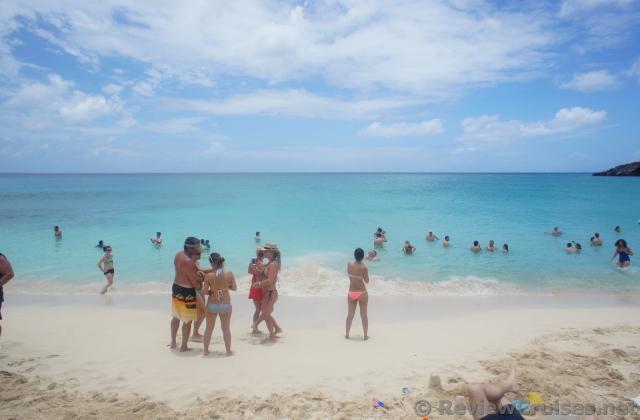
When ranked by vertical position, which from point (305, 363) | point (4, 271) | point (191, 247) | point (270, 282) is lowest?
point (305, 363)

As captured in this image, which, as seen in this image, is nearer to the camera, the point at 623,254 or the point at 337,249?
the point at 623,254

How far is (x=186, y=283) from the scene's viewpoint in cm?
597

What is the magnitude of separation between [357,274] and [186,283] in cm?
300

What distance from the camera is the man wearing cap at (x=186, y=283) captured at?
585cm

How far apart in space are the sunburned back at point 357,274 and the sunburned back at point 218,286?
2.26 meters

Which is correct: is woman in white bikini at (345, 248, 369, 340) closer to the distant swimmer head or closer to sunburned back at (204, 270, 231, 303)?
sunburned back at (204, 270, 231, 303)

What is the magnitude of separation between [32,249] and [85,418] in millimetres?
16379

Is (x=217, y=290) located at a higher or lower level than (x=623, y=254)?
higher

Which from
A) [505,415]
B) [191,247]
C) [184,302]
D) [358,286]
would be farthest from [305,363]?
[505,415]

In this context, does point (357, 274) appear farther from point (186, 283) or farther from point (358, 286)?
point (186, 283)

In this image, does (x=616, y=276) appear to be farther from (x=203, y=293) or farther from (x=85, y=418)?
(x=85, y=418)

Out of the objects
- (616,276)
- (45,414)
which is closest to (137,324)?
(45,414)

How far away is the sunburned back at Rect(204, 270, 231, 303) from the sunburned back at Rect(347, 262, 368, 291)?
2.26m

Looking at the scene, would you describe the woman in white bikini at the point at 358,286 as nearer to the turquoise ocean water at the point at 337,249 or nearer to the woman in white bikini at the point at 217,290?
the woman in white bikini at the point at 217,290
